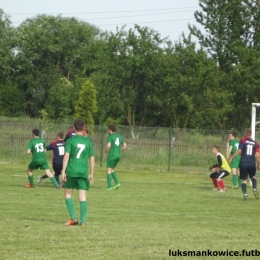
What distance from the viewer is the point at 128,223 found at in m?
12.6

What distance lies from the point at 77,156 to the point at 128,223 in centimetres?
171

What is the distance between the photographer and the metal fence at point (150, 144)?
3378 cm

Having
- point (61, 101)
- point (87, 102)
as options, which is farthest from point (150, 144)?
point (61, 101)

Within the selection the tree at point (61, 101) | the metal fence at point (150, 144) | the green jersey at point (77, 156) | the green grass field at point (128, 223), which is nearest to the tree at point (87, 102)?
the metal fence at point (150, 144)

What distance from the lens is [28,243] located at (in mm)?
9383

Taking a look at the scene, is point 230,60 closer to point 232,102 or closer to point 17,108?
point 232,102

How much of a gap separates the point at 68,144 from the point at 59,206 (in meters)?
4.08

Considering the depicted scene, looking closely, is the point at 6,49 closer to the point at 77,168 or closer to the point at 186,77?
the point at 186,77

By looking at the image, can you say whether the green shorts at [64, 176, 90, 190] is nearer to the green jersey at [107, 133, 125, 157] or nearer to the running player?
the green jersey at [107, 133, 125, 157]

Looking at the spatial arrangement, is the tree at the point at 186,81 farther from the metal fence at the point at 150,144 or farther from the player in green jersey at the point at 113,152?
the player in green jersey at the point at 113,152

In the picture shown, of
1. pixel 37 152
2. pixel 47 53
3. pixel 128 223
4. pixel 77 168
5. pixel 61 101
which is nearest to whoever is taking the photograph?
pixel 77 168

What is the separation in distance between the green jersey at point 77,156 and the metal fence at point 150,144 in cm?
2221

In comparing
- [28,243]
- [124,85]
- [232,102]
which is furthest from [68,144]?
[124,85]

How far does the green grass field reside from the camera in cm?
906
